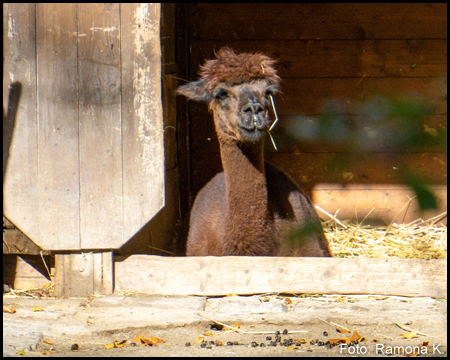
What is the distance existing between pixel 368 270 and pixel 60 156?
7.34ft

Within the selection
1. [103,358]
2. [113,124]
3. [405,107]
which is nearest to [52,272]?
[113,124]

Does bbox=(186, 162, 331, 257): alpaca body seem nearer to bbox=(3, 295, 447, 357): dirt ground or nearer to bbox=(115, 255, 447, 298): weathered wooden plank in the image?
bbox=(115, 255, 447, 298): weathered wooden plank

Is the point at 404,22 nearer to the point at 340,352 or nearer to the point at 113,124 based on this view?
the point at 113,124

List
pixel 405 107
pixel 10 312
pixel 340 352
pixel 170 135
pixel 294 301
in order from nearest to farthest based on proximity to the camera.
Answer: pixel 405 107 < pixel 340 352 < pixel 10 312 < pixel 294 301 < pixel 170 135

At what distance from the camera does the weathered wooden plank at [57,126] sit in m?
3.31

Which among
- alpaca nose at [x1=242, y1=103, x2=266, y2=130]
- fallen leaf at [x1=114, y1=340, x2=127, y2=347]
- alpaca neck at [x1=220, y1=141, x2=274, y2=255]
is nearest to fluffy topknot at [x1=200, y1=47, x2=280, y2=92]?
alpaca nose at [x1=242, y1=103, x2=266, y2=130]

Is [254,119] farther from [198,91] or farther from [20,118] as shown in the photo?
[20,118]

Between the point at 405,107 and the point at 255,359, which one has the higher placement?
the point at 405,107

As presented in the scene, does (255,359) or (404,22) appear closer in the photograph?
(255,359)

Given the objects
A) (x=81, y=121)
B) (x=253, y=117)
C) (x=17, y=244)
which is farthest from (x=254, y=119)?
(x=17, y=244)

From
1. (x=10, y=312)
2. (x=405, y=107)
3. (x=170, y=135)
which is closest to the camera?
(x=405, y=107)

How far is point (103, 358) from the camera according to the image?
7.57 feet

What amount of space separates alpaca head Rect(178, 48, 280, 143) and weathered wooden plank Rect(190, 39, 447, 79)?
1.48 m

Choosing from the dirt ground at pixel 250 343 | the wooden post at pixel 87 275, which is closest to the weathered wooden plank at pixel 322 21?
the wooden post at pixel 87 275
